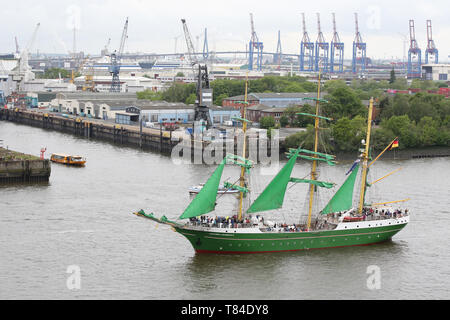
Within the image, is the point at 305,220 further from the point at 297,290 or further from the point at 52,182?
the point at 52,182

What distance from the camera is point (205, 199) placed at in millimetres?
23844

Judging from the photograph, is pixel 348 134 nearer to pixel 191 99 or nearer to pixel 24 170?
pixel 24 170

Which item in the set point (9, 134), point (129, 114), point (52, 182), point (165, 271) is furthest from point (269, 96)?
point (165, 271)

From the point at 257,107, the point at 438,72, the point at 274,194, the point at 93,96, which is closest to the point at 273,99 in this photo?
the point at 257,107

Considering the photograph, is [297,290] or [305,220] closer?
[297,290]

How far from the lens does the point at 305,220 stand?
25.4 metres

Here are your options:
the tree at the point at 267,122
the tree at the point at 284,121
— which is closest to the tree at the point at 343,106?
the tree at the point at 284,121

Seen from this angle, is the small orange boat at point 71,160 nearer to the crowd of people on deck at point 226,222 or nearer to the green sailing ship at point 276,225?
the green sailing ship at point 276,225

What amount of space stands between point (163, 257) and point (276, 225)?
3.82m

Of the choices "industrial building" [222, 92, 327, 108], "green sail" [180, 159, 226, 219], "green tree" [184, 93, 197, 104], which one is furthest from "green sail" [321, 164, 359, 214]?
"green tree" [184, 93, 197, 104]

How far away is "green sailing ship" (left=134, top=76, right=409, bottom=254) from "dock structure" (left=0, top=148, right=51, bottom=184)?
13.7 metres

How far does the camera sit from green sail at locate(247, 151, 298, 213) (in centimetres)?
2475

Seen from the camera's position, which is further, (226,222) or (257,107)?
(257,107)
